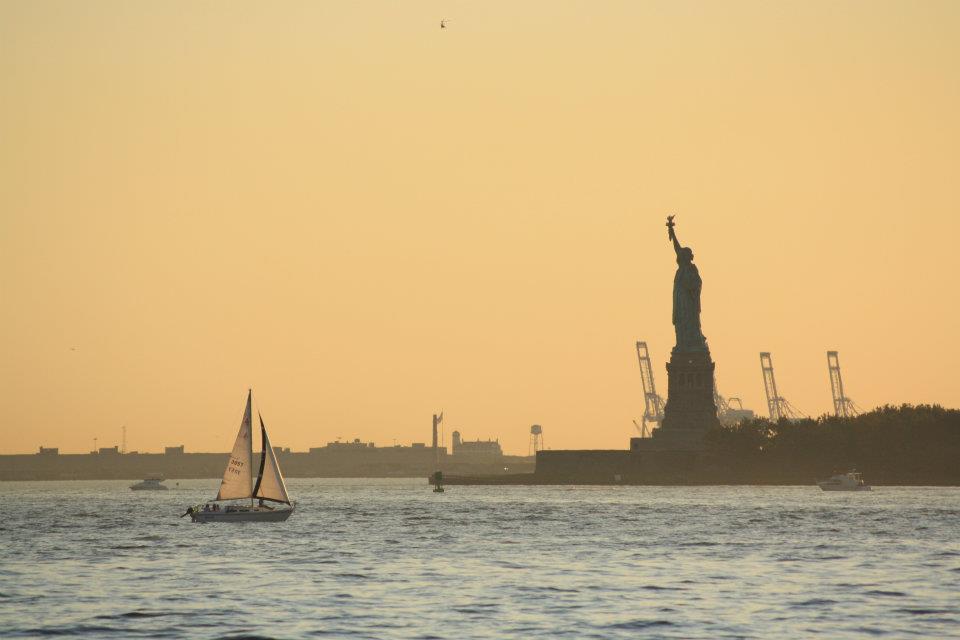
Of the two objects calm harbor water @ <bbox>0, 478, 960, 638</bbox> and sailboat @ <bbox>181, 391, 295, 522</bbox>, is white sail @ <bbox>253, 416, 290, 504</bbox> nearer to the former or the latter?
sailboat @ <bbox>181, 391, 295, 522</bbox>

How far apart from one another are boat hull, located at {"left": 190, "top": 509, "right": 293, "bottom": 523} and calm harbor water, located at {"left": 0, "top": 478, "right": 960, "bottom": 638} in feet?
3.07

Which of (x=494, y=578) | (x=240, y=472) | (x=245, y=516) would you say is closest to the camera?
(x=494, y=578)

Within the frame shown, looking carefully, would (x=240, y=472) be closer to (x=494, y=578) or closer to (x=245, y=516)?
(x=245, y=516)

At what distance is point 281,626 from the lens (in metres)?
55.7

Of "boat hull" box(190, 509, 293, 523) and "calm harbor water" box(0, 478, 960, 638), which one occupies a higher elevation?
"boat hull" box(190, 509, 293, 523)

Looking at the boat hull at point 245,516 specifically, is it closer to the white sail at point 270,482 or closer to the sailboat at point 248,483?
the sailboat at point 248,483

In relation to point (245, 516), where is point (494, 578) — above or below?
below

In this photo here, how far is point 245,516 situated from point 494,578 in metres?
50.8

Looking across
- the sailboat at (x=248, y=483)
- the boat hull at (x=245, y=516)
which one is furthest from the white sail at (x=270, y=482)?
the boat hull at (x=245, y=516)

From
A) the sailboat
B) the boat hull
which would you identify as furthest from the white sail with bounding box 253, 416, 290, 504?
the boat hull

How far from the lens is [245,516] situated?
397 feet

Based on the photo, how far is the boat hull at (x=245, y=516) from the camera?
121 metres

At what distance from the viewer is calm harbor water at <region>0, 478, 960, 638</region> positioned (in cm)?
5594

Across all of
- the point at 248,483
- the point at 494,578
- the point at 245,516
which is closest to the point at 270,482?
the point at 248,483
